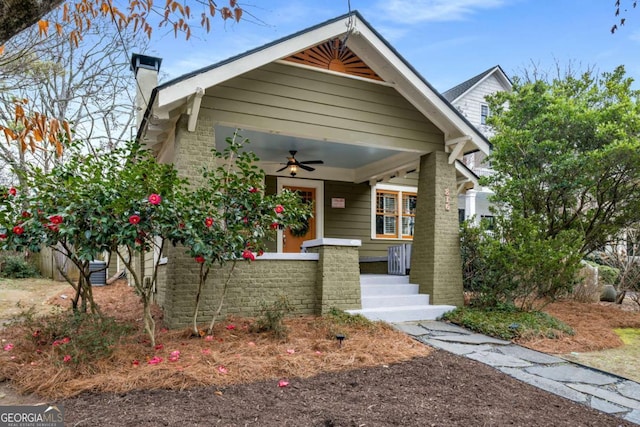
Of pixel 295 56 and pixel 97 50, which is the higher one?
pixel 97 50

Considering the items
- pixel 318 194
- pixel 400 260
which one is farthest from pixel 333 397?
pixel 318 194

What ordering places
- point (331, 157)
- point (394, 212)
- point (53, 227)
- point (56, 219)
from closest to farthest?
point (56, 219) → point (53, 227) → point (331, 157) → point (394, 212)

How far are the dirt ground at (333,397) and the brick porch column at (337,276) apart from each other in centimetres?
179

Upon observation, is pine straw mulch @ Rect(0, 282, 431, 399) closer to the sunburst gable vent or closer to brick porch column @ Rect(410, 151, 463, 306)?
brick porch column @ Rect(410, 151, 463, 306)

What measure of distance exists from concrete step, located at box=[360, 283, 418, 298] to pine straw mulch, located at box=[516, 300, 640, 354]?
2.33 m

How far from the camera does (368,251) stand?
36.6 feet

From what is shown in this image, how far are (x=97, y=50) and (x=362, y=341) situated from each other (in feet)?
50.1

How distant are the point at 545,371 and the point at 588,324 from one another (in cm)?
348

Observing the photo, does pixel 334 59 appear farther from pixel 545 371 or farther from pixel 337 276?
pixel 545 371

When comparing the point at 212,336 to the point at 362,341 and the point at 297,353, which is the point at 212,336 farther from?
the point at 362,341

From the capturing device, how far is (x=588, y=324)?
7.61 m

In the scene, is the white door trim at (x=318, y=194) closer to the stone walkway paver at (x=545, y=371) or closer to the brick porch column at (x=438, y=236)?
the brick porch column at (x=438, y=236)

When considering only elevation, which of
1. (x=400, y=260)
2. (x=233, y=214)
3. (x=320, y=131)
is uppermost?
(x=320, y=131)

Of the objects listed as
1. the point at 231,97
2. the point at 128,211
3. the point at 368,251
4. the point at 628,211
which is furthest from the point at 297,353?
the point at 628,211
